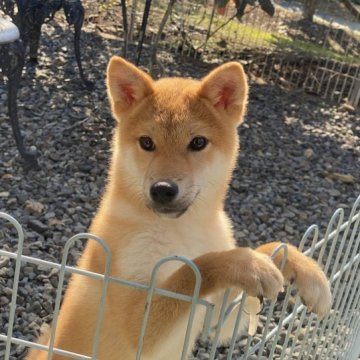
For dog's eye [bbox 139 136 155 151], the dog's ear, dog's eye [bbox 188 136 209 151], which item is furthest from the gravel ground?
the dog's ear

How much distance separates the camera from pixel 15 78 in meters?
4.84

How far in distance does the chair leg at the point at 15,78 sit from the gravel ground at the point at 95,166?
0.39ft

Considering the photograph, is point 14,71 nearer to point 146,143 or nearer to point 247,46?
point 146,143

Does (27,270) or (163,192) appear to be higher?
(163,192)

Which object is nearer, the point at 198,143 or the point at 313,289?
the point at 313,289

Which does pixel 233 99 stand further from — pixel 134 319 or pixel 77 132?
pixel 77 132

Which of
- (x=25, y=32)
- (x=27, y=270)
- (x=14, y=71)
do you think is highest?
(x=14, y=71)

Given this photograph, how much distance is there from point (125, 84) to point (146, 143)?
A: 12.3 inches

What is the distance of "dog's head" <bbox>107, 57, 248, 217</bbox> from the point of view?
235 centimetres

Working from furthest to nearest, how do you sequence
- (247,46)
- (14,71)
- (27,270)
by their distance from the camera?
(247,46), (14,71), (27,270)

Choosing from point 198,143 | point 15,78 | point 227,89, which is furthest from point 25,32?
point 198,143

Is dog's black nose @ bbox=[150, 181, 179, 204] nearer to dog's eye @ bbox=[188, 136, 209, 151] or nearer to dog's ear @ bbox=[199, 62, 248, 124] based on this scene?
dog's eye @ bbox=[188, 136, 209, 151]

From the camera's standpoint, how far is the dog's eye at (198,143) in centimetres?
248

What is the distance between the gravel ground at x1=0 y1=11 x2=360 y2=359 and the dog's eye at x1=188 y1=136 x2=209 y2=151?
1364mm
